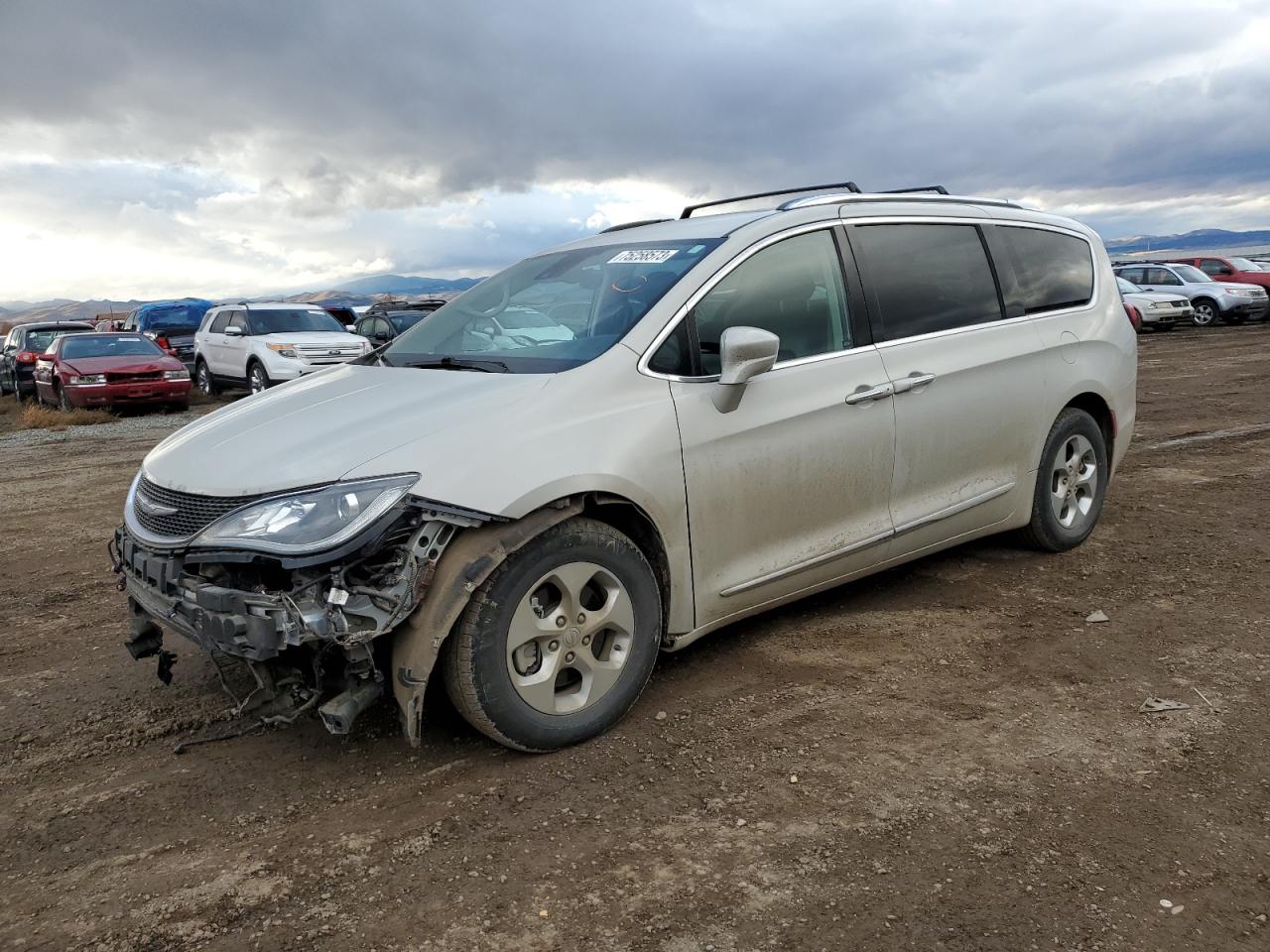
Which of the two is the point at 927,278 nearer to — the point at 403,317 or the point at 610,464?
the point at 610,464

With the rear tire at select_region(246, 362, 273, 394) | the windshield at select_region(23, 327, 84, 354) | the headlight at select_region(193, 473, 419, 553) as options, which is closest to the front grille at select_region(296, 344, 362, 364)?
the rear tire at select_region(246, 362, 273, 394)

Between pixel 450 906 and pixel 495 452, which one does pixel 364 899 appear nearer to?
pixel 450 906

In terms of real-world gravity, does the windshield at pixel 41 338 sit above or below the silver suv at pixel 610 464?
above

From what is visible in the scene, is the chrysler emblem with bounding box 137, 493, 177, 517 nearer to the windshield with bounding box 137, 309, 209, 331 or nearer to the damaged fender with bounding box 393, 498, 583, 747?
the damaged fender with bounding box 393, 498, 583, 747

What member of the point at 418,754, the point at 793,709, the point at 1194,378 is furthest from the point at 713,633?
the point at 1194,378

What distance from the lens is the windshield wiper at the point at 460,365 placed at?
3.67m

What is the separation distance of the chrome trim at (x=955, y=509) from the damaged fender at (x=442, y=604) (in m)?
1.94

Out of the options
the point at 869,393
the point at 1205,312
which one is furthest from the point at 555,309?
the point at 1205,312

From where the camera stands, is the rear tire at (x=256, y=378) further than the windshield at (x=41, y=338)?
No

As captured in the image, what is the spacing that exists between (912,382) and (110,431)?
42.6 ft

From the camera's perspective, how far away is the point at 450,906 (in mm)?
2576

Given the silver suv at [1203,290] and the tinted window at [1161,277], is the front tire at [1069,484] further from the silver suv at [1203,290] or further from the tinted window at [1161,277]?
the tinted window at [1161,277]

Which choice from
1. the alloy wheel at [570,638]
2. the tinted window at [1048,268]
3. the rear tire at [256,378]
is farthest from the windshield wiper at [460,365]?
the rear tire at [256,378]

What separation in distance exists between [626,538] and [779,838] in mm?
1066
